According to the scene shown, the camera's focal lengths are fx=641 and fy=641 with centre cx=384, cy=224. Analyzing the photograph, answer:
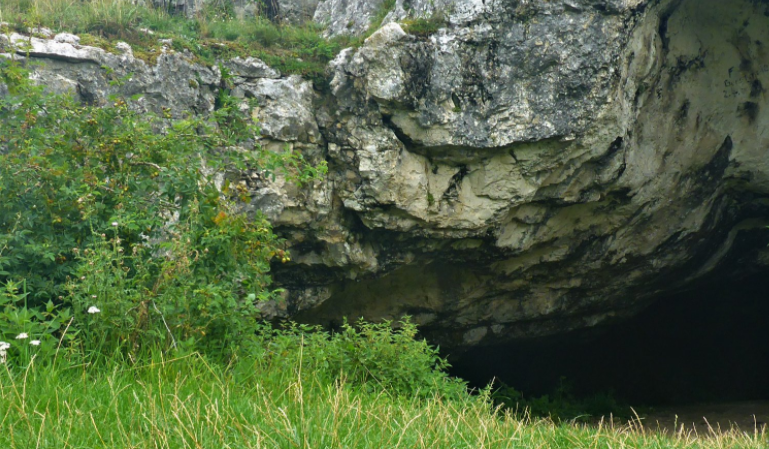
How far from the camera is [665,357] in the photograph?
11289mm

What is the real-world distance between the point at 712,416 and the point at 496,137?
590 centimetres

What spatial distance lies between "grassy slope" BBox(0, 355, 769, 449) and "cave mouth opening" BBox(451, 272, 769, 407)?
7469 millimetres

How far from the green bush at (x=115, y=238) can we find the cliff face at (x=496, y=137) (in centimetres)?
240

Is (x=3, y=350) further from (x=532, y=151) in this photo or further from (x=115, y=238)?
(x=532, y=151)

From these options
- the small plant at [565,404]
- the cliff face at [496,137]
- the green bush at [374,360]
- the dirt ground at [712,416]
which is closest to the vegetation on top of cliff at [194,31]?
the cliff face at [496,137]

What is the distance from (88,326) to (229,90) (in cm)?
414

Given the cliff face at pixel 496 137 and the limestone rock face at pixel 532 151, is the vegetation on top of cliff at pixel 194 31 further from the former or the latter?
the limestone rock face at pixel 532 151

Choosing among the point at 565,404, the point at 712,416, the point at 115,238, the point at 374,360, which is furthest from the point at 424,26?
the point at 712,416

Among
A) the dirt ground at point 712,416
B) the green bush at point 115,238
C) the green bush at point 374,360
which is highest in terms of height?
the green bush at point 115,238

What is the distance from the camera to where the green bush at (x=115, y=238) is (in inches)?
118

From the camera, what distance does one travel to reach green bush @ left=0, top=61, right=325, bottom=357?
299 cm

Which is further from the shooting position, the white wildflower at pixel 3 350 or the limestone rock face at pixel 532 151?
the limestone rock face at pixel 532 151

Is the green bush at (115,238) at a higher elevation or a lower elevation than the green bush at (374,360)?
higher

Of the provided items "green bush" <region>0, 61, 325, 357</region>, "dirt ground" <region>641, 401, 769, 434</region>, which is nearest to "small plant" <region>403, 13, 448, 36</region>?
"green bush" <region>0, 61, 325, 357</region>
